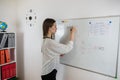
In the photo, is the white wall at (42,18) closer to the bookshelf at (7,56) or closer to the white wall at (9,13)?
the white wall at (9,13)

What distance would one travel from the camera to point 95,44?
1832 mm

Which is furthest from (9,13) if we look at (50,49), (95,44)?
(95,44)

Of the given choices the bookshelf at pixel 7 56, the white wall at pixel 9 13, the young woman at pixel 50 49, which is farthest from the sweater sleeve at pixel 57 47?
the white wall at pixel 9 13

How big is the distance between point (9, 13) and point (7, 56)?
3.58 feet

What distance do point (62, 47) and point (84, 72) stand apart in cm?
57

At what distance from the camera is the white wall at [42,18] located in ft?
5.89

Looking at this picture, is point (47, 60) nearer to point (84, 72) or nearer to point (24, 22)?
point (84, 72)

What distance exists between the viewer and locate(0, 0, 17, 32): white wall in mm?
2953

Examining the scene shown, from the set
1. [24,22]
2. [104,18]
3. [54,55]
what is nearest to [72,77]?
[54,55]

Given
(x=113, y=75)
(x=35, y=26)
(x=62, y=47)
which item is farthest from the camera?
(x=35, y=26)

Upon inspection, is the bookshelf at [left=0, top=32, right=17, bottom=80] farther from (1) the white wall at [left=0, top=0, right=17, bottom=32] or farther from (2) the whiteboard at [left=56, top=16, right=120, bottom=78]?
(2) the whiteboard at [left=56, top=16, right=120, bottom=78]

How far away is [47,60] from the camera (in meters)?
1.94

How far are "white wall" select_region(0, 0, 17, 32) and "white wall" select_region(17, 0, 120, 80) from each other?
15 centimetres

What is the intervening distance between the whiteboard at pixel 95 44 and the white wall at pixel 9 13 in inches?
62.2
